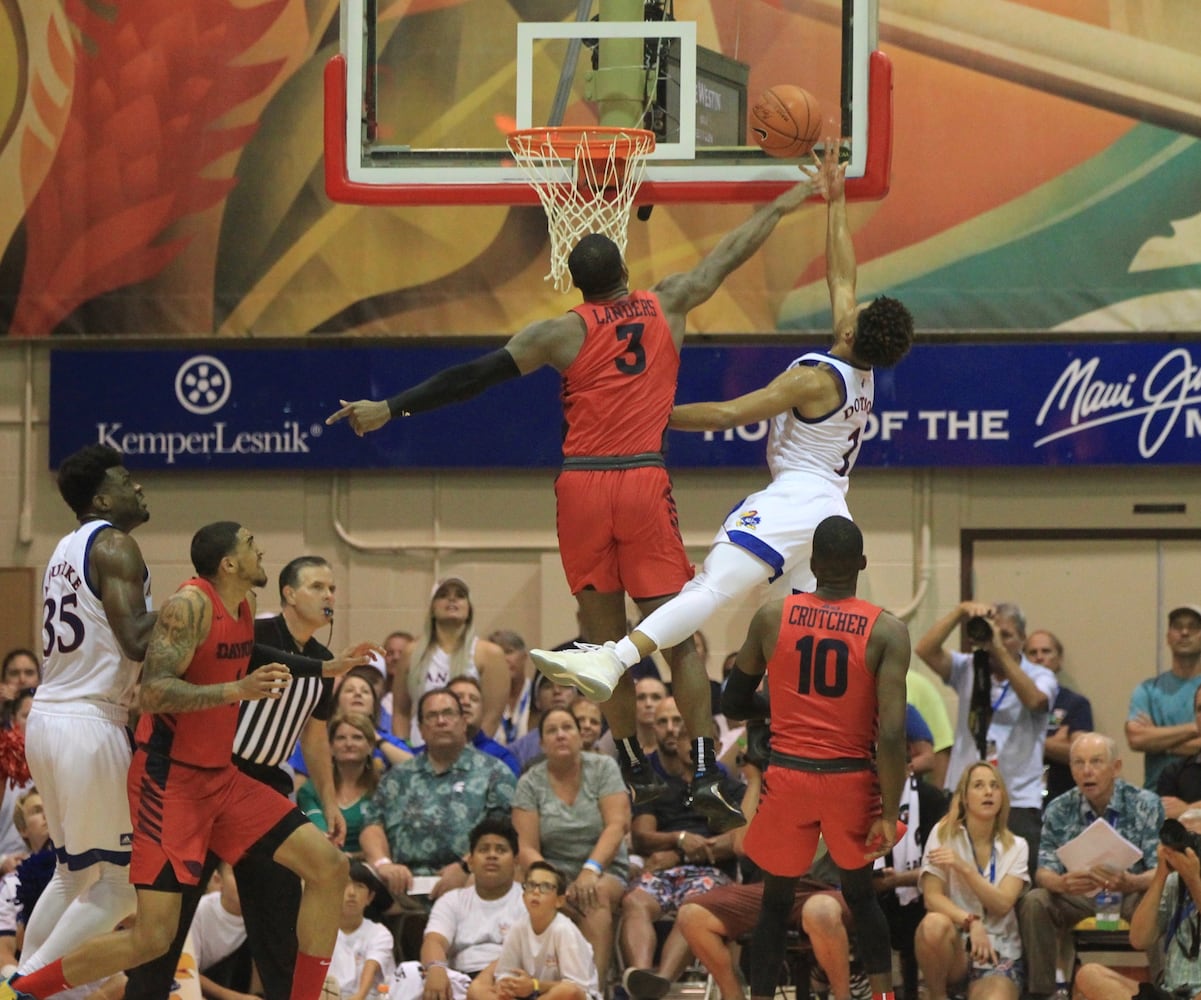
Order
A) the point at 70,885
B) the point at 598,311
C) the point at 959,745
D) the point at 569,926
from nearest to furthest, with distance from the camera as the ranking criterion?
Answer: the point at 598,311 → the point at 70,885 → the point at 569,926 → the point at 959,745

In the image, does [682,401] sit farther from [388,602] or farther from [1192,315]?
[1192,315]

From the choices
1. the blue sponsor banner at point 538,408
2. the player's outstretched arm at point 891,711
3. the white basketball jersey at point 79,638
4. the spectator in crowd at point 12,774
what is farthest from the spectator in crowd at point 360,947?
the blue sponsor banner at point 538,408

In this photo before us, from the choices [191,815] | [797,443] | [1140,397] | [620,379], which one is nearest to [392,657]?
[191,815]

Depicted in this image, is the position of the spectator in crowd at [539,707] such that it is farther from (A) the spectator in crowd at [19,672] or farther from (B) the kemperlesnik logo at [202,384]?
(B) the kemperlesnik logo at [202,384]

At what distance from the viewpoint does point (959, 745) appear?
9859 mm

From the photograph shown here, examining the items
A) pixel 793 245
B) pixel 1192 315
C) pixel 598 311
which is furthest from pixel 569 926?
pixel 1192 315

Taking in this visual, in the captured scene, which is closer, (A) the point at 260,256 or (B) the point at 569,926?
(B) the point at 569,926

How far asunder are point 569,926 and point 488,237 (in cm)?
581

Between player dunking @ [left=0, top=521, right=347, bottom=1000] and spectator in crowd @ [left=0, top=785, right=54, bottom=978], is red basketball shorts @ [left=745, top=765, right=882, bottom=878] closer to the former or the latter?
player dunking @ [left=0, top=521, right=347, bottom=1000]

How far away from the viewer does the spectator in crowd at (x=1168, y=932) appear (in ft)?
25.3

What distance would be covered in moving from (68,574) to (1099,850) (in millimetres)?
4803

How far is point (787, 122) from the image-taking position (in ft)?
23.1

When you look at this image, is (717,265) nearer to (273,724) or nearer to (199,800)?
(273,724)

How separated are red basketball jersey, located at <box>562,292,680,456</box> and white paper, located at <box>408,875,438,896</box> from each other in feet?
11.1
